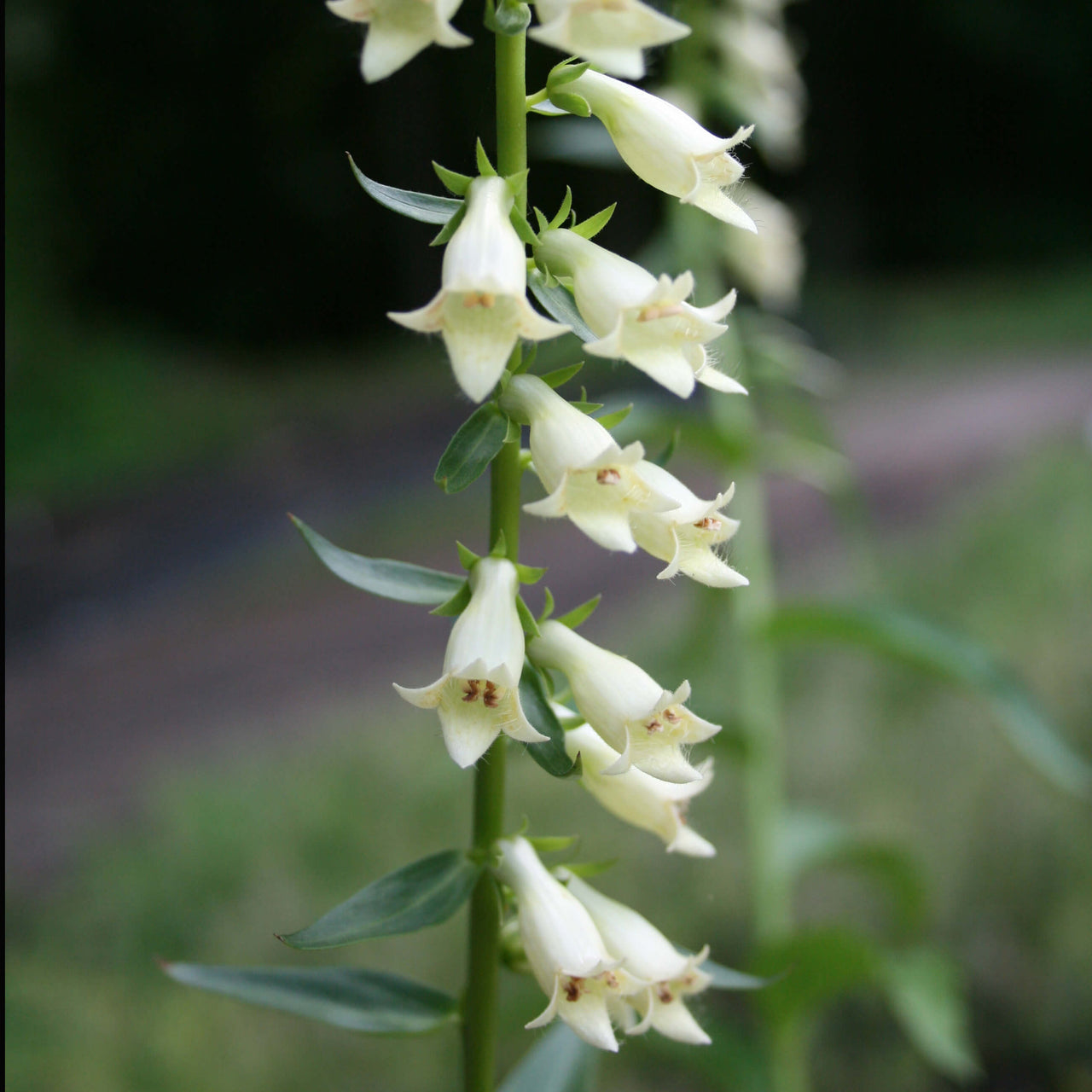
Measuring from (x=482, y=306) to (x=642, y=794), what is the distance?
0.51 m

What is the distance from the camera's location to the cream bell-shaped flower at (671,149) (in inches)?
39.5

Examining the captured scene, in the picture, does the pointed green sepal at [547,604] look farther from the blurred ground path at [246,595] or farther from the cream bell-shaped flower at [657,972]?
the blurred ground path at [246,595]

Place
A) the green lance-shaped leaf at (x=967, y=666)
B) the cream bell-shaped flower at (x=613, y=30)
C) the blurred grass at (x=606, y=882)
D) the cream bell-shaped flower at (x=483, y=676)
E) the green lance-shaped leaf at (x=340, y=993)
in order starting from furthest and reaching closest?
the blurred grass at (x=606, y=882) < the green lance-shaped leaf at (x=967, y=666) < the green lance-shaped leaf at (x=340, y=993) < the cream bell-shaped flower at (x=483, y=676) < the cream bell-shaped flower at (x=613, y=30)

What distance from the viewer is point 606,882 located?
3.49m

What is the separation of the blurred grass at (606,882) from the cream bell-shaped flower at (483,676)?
900mm

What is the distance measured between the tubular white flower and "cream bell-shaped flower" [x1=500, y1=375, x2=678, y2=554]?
2cm

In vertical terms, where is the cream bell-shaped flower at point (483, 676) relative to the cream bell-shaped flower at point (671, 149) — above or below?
below

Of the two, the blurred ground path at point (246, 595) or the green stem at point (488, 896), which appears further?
the blurred ground path at point (246, 595)

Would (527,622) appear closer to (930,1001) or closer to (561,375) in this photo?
(561,375)

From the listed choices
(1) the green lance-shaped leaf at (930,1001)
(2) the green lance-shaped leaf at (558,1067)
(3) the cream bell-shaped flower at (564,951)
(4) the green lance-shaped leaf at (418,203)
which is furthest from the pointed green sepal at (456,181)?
(1) the green lance-shaped leaf at (930,1001)

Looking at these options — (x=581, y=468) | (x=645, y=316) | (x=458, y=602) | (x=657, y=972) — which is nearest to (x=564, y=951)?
(x=657, y=972)

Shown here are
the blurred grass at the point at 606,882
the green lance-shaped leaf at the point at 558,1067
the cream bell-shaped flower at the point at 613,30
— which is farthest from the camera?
the blurred grass at the point at 606,882

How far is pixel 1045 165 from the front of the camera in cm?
2084

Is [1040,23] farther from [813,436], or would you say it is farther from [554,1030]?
[554,1030]
